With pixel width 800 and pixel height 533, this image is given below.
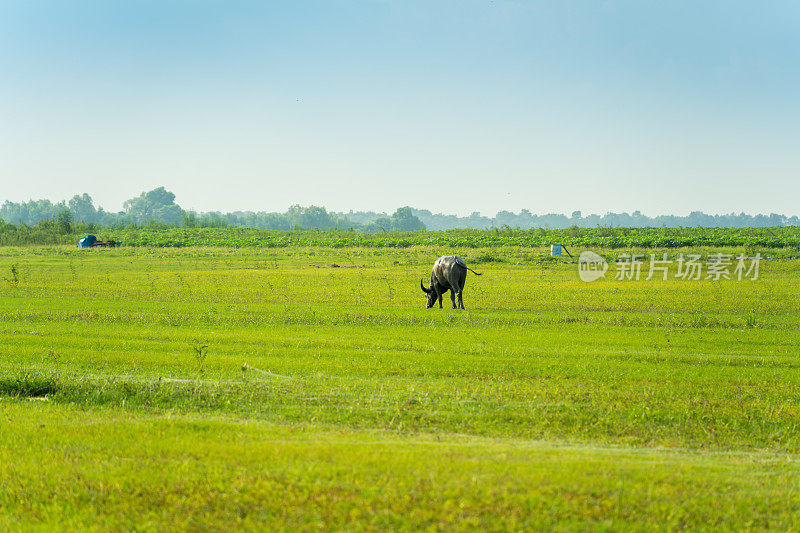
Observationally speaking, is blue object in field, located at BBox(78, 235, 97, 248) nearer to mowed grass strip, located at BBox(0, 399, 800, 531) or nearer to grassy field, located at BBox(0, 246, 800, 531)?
grassy field, located at BBox(0, 246, 800, 531)

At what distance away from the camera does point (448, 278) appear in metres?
25.8

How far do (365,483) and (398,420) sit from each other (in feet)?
8.80

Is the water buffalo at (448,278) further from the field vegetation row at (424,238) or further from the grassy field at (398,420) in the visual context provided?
the field vegetation row at (424,238)

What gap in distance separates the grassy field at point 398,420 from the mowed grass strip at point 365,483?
3 cm

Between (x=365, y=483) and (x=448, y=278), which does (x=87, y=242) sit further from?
(x=365, y=483)

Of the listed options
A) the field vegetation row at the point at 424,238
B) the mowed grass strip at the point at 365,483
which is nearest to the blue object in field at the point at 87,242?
the field vegetation row at the point at 424,238

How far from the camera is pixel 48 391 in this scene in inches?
451

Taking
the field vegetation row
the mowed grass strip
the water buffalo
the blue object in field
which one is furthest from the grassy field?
the blue object in field

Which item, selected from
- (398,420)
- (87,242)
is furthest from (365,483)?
(87,242)

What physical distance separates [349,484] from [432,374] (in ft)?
20.5

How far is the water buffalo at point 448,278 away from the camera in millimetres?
25641

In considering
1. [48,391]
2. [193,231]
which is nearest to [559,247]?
[48,391]

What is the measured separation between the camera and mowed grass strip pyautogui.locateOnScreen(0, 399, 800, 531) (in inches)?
247

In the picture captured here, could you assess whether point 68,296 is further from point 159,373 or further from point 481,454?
point 481,454
